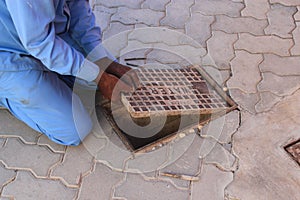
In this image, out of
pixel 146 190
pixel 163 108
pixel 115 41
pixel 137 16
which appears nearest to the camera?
pixel 146 190

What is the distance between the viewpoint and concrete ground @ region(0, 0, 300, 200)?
1.95m

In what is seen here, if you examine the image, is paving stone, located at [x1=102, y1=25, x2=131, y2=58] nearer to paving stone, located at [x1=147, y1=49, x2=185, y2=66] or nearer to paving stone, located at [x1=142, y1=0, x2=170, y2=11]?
paving stone, located at [x1=147, y1=49, x2=185, y2=66]

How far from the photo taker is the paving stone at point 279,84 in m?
2.39

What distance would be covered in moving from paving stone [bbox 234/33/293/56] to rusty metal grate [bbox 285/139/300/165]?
2.38 ft

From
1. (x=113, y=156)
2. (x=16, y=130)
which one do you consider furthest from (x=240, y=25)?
(x=16, y=130)

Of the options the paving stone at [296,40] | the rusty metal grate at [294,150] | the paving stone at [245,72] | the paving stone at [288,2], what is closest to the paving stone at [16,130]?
the paving stone at [245,72]

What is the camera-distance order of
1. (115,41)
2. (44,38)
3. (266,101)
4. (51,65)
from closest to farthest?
(44,38) → (51,65) → (266,101) → (115,41)

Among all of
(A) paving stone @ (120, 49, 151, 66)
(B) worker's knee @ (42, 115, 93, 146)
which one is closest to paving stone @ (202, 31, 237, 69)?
(A) paving stone @ (120, 49, 151, 66)

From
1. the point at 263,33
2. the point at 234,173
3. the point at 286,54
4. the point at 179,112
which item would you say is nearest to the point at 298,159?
the point at 234,173

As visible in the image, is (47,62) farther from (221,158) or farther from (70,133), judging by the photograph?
(221,158)

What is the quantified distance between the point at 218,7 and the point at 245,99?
3.15 feet

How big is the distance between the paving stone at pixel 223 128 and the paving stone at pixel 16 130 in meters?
0.89

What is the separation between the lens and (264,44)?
270cm

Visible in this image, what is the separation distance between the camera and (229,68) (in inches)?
100.0
